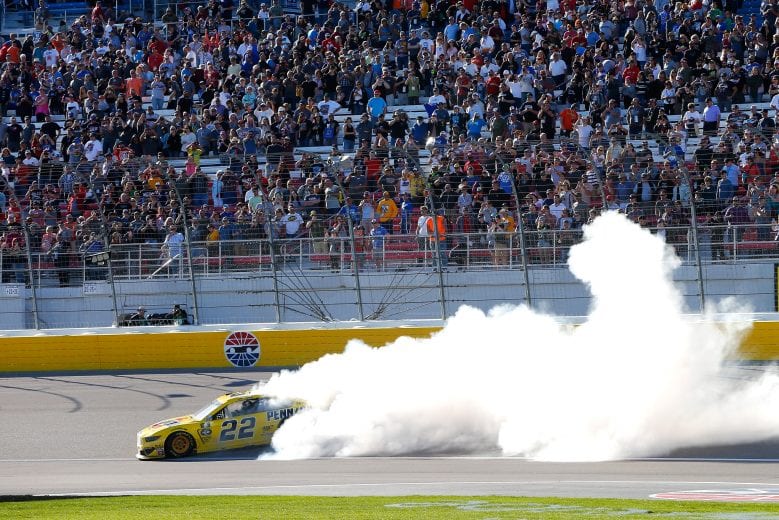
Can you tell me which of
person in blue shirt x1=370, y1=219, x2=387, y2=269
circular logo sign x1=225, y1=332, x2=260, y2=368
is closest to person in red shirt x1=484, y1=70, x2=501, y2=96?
person in blue shirt x1=370, y1=219, x2=387, y2=269

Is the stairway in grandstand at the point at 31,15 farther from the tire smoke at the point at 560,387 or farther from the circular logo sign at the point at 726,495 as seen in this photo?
the circular logo sign at the point at 726,495

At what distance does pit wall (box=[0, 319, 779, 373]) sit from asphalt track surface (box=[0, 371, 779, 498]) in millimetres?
2370

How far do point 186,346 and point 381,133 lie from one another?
7.59 meters

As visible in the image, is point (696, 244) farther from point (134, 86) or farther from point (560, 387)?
point (134, 86)

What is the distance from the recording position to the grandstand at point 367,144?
20.8 metres

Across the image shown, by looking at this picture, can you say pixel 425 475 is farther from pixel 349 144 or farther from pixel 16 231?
pixel 349 144

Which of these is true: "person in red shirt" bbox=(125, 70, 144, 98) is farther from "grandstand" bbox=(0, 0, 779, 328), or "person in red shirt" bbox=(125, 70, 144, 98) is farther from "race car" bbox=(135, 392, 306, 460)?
"race car" bbox=(135, 392, 306, 460)

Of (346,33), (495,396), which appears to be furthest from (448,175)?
(346,33)

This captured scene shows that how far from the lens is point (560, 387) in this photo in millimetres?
16609

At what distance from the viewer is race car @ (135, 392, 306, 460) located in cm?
1714

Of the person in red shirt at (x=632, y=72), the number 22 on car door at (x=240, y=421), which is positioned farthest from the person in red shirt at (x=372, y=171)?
the person in red shirt at (x=632, y=72)

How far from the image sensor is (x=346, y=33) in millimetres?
32719

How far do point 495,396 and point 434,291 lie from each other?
4974mm

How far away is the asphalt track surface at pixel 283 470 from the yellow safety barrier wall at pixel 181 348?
2.37 meters
